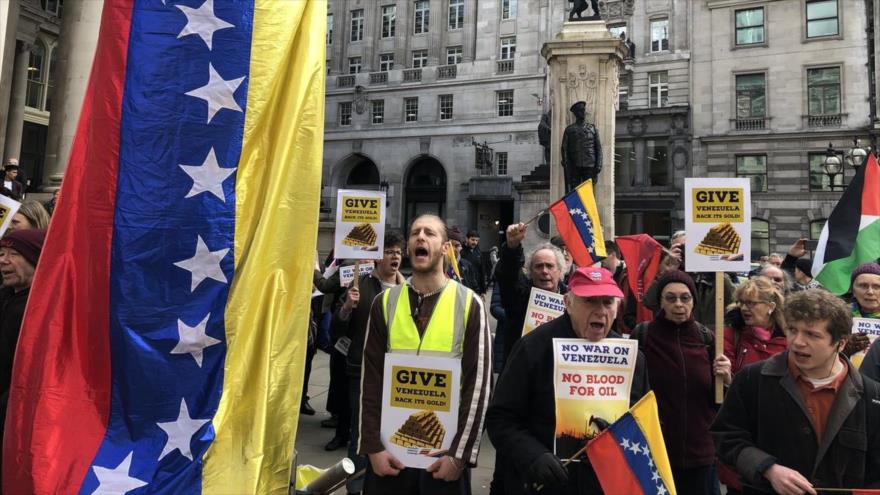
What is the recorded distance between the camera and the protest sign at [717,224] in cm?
418

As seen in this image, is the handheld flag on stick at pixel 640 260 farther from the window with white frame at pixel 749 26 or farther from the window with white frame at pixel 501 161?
the window with white frame at pixel 749 26

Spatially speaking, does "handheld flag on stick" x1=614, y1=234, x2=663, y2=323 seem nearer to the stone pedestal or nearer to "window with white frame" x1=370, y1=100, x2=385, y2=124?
the stone pedestal

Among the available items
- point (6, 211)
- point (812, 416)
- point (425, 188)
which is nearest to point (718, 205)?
point (812, 416)

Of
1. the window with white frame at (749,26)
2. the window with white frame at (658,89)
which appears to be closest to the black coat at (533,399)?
the window with white frame at (658,89)

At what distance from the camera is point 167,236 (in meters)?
2.95

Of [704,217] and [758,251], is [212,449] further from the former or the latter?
[758,251]

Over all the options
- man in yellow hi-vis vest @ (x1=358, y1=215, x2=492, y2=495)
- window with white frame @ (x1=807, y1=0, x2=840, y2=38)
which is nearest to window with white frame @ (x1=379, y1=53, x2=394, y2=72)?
window with white frame @ (x1=807, y1=0, x2=840, y2=38)

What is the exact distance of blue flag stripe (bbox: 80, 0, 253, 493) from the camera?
2.78 meters

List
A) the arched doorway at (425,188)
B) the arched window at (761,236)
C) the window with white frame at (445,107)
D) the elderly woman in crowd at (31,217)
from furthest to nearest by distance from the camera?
the arched doorway at (425,188) → the window with white frame at (445,107) → the arched window at (761,236) → the elderly woman in crowd at (31,217)

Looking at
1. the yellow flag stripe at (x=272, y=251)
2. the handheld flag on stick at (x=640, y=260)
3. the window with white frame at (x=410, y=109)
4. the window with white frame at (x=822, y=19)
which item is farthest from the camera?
the window with white frame at (x=410, y=109)

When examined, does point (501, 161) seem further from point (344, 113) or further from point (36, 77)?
point (36, 77)

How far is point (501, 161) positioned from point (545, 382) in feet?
125

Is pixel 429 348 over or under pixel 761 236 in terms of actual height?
under

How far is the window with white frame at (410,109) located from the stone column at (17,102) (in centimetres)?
2366
